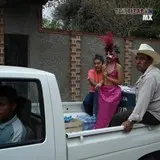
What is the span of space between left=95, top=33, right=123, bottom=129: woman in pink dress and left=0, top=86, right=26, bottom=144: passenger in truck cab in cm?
173

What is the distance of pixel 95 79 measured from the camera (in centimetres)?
607

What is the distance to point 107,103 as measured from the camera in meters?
5.25

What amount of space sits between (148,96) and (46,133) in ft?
4.58

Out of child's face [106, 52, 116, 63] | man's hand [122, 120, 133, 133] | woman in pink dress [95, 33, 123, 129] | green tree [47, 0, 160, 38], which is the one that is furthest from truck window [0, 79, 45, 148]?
green tree [47, 0, 160, 38]

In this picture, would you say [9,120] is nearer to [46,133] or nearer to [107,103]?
[46,133]

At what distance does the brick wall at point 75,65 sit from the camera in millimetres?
9805

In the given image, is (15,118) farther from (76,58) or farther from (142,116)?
(76,58)

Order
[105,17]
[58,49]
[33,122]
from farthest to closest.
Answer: [105,17] → [58,49] → [33,122]

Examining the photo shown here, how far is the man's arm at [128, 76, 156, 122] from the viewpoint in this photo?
13.4 feet

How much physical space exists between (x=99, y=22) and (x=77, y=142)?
44.5 feet

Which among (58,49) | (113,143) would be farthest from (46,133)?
(58,49)

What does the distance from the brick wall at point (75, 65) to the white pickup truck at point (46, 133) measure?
6206 millimetres

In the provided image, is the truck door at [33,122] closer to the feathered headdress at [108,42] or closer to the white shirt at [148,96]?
the white shirt at [148,96]

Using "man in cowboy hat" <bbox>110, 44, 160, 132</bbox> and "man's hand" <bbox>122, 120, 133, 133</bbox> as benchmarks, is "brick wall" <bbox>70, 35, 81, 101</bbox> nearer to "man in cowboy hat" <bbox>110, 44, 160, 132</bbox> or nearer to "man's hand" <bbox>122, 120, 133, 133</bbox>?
"man in cowboy hat" <bbox>110, 44, 160, 132</bbox>
